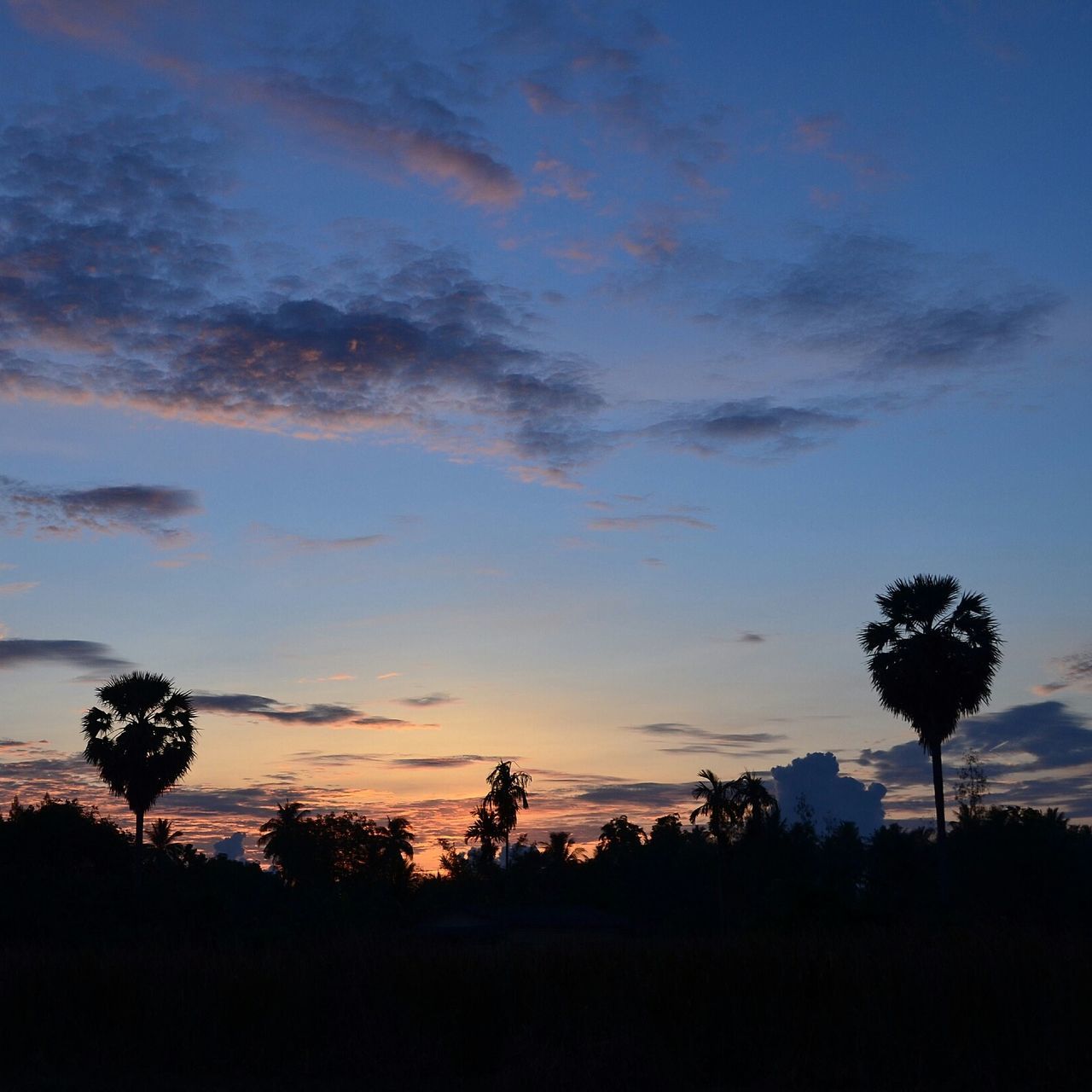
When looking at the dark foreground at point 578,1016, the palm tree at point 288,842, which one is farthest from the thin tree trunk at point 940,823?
the palm tree at point 288,842

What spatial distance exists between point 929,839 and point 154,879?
139 feet

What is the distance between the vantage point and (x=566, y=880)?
80.3m

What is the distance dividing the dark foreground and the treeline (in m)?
4.23

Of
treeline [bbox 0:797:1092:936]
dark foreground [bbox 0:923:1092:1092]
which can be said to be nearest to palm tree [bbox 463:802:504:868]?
treeline [bbox 0:797:1092:936]

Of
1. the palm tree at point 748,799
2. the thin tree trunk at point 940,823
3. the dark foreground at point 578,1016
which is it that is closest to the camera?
the dark foreground at point 578,1016

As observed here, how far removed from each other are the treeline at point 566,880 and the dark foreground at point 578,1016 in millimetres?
4233

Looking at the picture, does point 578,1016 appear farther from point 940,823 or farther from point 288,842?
point 288,842

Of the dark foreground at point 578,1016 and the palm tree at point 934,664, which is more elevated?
the palm tree at point 934,664

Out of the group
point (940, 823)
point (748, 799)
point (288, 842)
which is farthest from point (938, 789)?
point (288, 842)

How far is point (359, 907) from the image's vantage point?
54.4 metres

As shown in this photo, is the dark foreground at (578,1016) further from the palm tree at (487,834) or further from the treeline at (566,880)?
the palm tree at (487,834)

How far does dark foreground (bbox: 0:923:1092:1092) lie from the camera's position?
16719mm

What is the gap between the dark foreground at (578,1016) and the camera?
1672 centimetres

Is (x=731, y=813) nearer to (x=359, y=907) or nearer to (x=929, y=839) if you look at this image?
(x=929, y=839)
